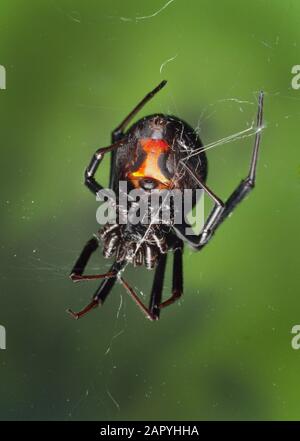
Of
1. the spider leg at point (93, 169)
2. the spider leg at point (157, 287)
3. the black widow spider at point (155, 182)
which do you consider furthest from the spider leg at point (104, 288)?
the spider leg at point (93, 169)

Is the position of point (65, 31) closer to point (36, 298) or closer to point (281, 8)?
point (281, 8)

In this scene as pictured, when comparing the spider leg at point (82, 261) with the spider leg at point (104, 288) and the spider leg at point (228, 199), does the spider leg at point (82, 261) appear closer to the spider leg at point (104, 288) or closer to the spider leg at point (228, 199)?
the spider leg at point (104, 288)

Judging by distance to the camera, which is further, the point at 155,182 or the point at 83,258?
the point at 83,258

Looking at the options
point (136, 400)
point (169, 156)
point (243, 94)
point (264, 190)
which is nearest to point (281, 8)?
point (243, 94)

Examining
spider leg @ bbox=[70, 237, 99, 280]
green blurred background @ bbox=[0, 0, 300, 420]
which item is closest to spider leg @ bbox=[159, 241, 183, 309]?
green blurred background @ bbox=[0, 0, 300, 420]

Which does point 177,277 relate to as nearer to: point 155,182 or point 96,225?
point 155,182

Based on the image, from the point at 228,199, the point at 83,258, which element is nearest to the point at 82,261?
the point at 83,258
